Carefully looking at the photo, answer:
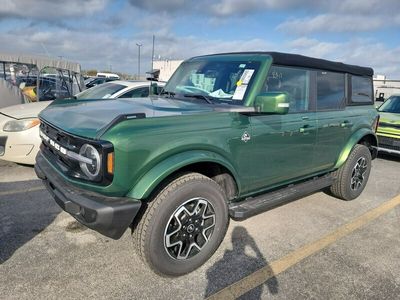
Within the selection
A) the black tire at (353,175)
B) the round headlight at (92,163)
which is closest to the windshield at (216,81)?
the round headlight at (92,163)

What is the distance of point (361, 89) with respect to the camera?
16.9 ft

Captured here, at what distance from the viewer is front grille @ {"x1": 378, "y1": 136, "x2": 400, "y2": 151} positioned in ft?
25.4

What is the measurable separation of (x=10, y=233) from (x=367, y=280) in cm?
352

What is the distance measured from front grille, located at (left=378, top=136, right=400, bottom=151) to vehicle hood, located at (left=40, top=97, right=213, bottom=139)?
20.1ft

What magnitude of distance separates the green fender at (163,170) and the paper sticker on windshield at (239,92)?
0.78 m

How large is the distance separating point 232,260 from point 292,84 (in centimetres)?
204

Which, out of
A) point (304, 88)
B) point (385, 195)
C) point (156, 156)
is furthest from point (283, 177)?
point (385, 195)

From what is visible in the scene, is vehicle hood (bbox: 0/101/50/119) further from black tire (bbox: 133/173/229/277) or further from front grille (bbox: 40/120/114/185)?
black tire (bbox: 133/173/229/277)

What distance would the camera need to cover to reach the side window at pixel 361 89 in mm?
4966

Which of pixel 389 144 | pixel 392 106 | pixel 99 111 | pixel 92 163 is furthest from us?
pixel 392 106

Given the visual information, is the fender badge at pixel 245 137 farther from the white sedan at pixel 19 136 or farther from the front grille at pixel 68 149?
the white sedan at pixel 19 136

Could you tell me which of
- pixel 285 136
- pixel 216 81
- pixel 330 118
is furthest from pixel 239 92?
pixel 330 118

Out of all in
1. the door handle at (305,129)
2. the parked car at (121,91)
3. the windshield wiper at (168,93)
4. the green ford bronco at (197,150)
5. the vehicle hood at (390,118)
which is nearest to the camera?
the green ford bronco at (197,150)

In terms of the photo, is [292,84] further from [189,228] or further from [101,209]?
[101,209]
